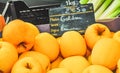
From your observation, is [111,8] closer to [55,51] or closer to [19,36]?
[55,51]

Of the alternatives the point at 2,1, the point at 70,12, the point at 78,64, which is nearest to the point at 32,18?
the point at 70,12

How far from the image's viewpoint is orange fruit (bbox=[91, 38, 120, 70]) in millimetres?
1106

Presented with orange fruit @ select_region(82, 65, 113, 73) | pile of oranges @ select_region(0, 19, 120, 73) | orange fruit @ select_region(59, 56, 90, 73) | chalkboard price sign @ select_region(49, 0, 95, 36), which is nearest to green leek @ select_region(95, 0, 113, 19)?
chalkboard price sign @ select_region(49, 0, 95, 36)

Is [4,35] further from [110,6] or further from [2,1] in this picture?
[2,1]

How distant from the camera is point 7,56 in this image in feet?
3.62

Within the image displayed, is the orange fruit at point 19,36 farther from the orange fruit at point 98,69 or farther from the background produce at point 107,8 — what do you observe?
the background produce at point 107,8

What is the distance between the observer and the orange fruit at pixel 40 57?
117cm

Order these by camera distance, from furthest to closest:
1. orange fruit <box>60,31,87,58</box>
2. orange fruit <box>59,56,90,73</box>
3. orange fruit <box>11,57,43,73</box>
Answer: orange fruit <box>60,31,87,58</box> < orange fruit <box>59,56,90,73</box> < orange fruit <box>11,57,43,73</box>

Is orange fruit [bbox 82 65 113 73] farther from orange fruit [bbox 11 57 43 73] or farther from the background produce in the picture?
the background produce

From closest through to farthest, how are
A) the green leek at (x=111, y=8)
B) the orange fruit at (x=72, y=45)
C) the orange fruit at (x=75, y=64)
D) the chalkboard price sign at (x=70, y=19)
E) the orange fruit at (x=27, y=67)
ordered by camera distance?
the orange fruit at (x=27, y=67)
the orange fruit at (x=75, y=64)
the orange fruit at (x=72, y=45)
the chalkboard price sign at (x=70, y=19)
the green leek at (x=111, y=8)

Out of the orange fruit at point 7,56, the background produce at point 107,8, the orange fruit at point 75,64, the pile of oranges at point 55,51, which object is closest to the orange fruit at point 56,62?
the pile of oranges at point 55,51

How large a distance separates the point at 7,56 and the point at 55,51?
26 centimetres

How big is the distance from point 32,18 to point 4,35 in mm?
524

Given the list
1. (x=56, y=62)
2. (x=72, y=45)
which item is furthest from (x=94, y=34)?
(x=56, y=62)
